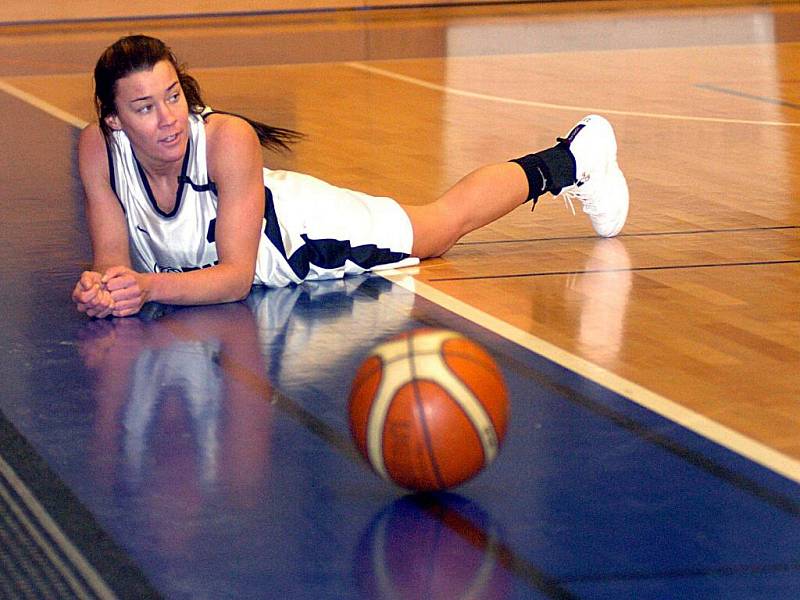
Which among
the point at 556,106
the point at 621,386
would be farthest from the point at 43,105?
the point at 621,386

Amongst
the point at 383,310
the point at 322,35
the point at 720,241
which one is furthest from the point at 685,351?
the point at 322,35

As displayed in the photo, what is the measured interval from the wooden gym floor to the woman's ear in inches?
21.9

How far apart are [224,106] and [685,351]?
5504 mm

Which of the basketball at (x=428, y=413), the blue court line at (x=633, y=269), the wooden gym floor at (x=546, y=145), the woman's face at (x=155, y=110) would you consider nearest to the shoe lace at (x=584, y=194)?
the wooden gym floor at (x=546, y=145)

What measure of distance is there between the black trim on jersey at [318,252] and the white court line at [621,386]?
90mm

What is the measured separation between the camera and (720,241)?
16.4ft

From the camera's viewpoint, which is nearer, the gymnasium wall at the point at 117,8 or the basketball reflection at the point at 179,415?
the basketball reflection at the point at 179,415

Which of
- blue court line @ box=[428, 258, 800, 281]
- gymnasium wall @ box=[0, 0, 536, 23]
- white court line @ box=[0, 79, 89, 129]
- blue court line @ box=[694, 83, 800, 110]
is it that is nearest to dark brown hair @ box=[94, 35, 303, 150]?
blue court line @ box=[428, 258, 800, 281]

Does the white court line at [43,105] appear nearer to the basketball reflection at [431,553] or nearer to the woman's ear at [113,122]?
the woman's ear at [113,122]

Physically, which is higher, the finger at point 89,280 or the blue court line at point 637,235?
the finger at point 89,280

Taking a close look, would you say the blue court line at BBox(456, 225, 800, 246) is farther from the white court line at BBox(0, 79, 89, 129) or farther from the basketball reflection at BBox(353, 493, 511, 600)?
the white court line at BBox(0, 79, 89, 129)

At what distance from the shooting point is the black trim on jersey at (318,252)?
441 cm

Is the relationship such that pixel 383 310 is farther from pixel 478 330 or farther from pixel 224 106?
pixel 224 106

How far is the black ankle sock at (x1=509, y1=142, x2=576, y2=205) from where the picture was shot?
4.92 meters
